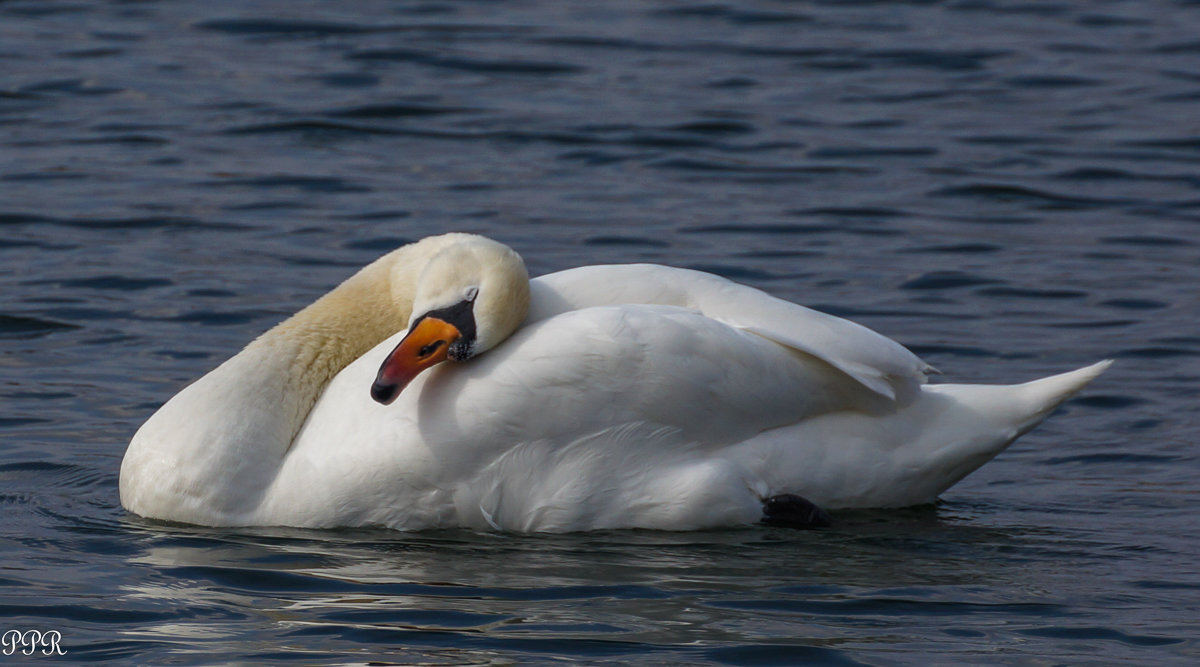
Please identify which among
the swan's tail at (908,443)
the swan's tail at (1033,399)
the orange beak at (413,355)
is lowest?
the swan's tail at (908,443)

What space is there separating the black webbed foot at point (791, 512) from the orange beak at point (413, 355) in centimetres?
110

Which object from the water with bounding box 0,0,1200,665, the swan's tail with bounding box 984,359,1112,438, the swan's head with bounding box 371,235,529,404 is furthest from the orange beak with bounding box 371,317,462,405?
the swan's tail with bounding box 984,359,1112,438

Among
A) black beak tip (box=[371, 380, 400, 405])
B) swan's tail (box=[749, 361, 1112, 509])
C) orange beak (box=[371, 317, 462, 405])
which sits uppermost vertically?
orange beak (box=[371, 317, 462, 405])

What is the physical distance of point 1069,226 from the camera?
10648 mm

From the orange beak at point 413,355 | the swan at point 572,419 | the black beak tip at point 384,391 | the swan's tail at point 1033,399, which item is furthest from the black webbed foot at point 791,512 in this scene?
the black beak tip at point 384,391

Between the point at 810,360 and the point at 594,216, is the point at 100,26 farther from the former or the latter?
the point at 810,360

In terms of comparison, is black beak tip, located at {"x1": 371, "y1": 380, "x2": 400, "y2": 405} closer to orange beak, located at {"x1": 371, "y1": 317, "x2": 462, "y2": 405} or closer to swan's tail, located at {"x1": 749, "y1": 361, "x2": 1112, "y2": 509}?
orange beak, located at {"x1": 371, "y1": 317, "x2": 462, "y2": 405}

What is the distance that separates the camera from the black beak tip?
226 inches

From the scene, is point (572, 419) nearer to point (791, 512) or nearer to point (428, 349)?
point (428, 349)

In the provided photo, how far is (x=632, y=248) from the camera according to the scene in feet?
32.9

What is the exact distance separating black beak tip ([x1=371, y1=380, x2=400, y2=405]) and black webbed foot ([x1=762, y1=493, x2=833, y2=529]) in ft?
3.96

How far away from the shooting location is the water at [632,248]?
527 centimetres

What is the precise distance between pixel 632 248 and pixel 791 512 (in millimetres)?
4079

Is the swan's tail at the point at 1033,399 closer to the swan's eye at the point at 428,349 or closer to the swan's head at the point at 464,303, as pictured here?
the swan's head at the point at 464,303
